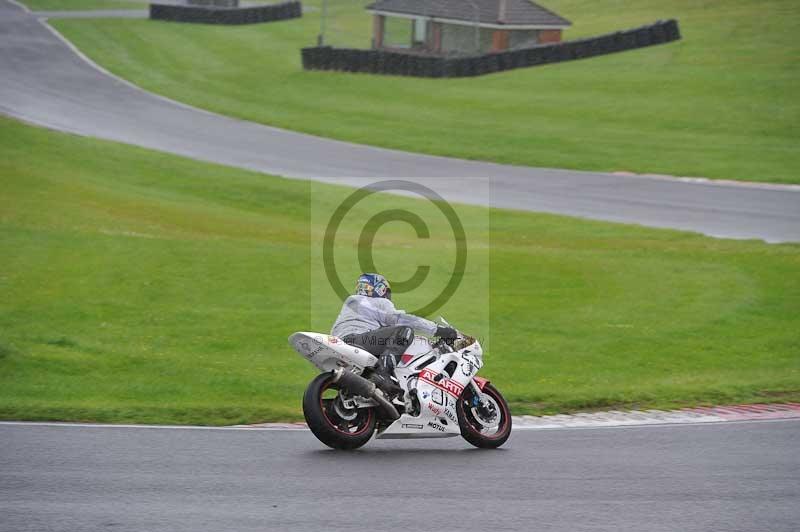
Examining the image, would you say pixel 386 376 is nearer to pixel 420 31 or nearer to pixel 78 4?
pixel 420 31

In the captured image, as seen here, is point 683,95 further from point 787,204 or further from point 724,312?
point 724,312

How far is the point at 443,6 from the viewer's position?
204 ft

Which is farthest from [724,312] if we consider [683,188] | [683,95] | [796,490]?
[683,95]

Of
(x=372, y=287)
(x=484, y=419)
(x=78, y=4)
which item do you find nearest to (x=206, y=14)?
(x=78, y=4)

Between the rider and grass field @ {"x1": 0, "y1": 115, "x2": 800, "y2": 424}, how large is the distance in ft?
6.01

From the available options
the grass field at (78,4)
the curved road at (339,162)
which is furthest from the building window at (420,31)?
the grass field at (78,4)

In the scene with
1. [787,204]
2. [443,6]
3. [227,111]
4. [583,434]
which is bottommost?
[583,434]

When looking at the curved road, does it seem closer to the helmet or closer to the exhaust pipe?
the helmet

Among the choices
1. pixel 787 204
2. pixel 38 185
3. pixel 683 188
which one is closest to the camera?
pixel 38 185

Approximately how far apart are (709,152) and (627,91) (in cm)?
1187

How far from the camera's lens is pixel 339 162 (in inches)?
1491

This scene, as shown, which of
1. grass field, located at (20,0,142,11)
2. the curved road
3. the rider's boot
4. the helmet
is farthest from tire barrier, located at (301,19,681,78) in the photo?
the rider's boot

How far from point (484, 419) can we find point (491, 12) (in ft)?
168

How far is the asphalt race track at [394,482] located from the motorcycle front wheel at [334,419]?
164mm
